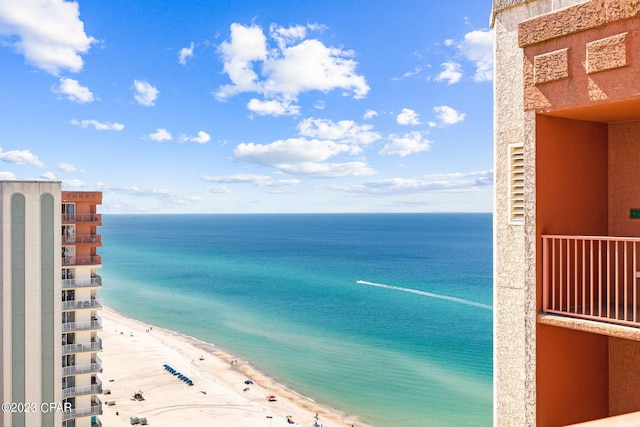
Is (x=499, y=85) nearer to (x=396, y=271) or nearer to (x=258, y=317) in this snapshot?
(x=258, y=317)

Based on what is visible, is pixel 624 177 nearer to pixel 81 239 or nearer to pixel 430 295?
pixel 81 239

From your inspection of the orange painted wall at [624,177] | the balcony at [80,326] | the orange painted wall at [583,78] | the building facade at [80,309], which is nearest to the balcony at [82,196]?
the building facade at [80,309]

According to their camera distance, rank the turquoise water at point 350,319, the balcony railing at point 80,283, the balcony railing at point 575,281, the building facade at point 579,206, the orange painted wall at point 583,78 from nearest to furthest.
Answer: the orange painted wall at point 583,78
the building facade at point 579,206
the balcony railing at point 575,281
the balcony railing at point 80,283
the turquoise water at point 350,319

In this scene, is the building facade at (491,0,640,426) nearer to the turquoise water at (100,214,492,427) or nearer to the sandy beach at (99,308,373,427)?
the sandy beach at (99,308,373,427)

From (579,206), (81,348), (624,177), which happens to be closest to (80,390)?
(81,348)

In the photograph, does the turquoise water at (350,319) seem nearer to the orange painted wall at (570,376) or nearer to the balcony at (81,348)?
the balcony at (81,348)

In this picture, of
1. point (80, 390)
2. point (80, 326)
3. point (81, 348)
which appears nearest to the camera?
point (80, 390)

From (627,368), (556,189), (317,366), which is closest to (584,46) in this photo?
(556,189)
